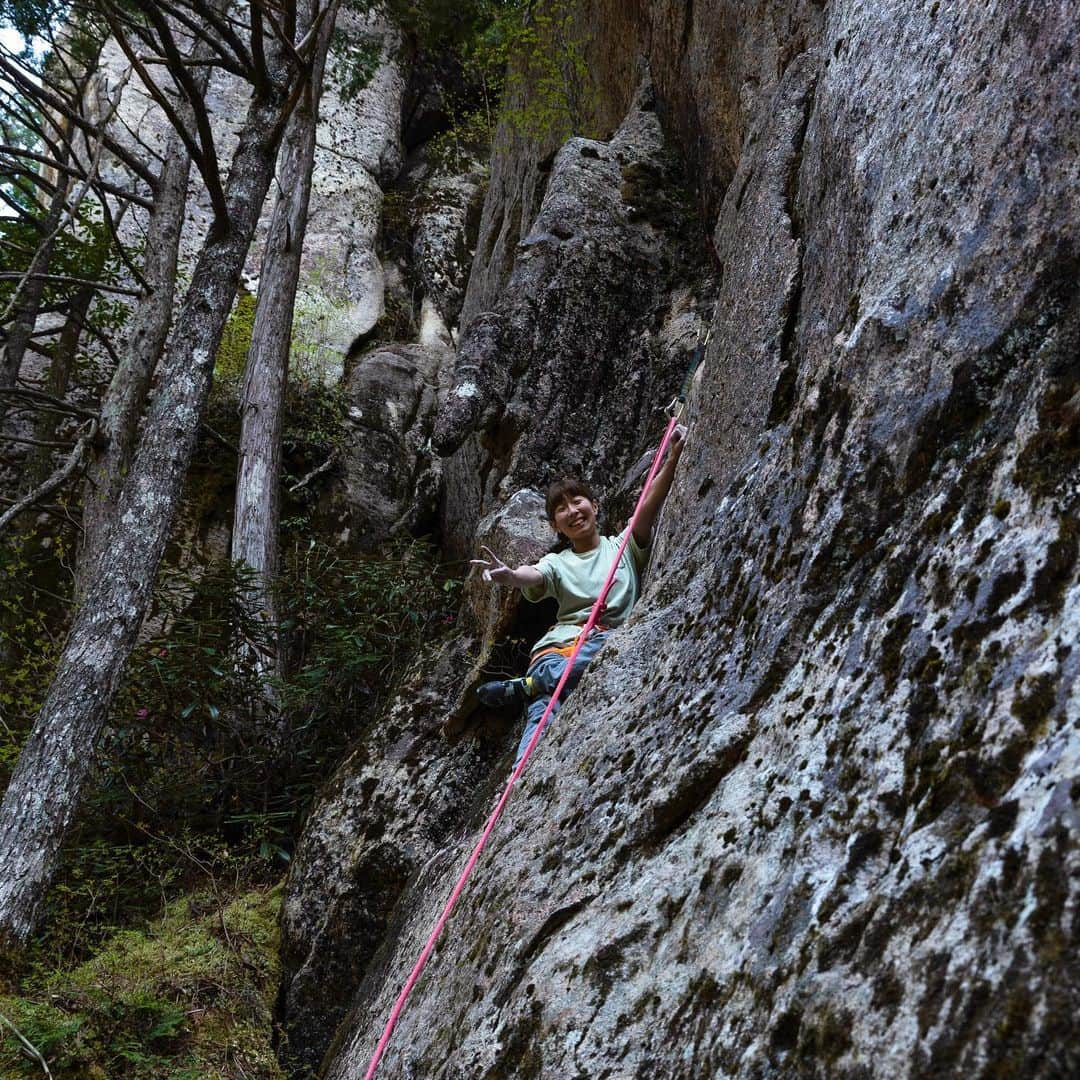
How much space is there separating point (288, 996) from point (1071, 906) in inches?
185

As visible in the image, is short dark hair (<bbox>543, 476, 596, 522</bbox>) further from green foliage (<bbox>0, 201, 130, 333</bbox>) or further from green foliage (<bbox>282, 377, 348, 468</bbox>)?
green foliage (<bbox>0, 201, 130, 333</bbox>)

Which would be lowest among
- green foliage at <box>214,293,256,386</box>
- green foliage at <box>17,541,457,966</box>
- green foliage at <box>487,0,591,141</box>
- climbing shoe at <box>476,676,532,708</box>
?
green foliage at <box>17,541,457,966</box>

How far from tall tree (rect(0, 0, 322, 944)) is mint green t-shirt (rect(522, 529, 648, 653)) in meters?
2.94

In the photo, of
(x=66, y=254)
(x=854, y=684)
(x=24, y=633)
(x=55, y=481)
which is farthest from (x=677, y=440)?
(x=66, y=254)

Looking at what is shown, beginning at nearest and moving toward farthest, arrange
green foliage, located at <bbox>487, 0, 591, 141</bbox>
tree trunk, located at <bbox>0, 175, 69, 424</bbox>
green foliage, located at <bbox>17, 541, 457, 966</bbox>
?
1. green foliage, located at <bbox>17, 541, 457, 966</bbox>
2. green foliage, located at <bbox>487, 0, 591, 141</bbox>
3. tree trunk, located at <bbox>0, 175, 69, 424</bbox>

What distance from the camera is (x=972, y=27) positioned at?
2.75 meters

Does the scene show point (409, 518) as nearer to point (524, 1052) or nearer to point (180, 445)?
point (180, 445)

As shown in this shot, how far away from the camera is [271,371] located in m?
10.1

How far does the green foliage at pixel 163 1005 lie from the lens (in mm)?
4434

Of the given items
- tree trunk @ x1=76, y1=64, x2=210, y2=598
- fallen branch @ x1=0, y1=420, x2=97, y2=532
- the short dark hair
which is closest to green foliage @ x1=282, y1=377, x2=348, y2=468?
tree trunk @ x1=76, y1=64, x2=210, y2=598

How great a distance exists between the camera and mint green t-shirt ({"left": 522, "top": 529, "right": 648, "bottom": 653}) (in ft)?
14.8

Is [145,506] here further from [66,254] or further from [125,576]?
[66,254]

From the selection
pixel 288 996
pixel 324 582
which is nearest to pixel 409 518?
pixel 324 582

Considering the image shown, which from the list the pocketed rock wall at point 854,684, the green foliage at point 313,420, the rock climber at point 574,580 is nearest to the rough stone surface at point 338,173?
the green foliage at point 313,420
